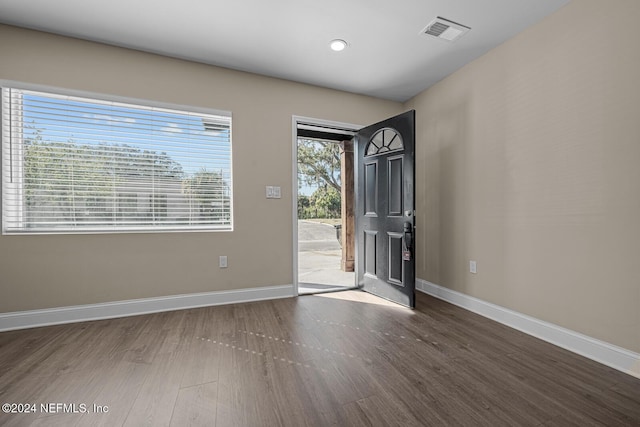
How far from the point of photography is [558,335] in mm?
2072

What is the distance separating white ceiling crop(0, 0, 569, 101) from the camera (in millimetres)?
2049

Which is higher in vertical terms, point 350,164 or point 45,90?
point 45,90

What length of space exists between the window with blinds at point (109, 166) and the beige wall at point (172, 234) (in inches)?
5.0

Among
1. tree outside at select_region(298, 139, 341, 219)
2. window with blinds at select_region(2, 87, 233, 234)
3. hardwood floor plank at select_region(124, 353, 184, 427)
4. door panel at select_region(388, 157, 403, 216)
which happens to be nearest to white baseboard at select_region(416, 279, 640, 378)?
door panel at select_region(388, 157, 403, 216)

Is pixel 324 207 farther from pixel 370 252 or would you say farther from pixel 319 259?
pixel 370 252

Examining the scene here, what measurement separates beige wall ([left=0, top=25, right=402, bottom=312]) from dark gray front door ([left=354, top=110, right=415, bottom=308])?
2.02 ft

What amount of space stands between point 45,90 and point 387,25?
3086 millimetres

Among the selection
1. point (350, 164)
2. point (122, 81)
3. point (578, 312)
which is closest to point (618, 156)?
point (578, 312)

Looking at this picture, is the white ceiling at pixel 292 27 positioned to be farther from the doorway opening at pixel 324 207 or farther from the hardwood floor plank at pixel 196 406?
the hardwood floor plank at pixel 196 406

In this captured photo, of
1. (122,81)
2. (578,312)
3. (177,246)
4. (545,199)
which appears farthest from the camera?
(177,246)

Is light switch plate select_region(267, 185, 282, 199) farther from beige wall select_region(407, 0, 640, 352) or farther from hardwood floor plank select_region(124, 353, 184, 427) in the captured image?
beige wall select_region(407, 0, 640, 352)

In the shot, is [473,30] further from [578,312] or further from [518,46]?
[578,312]

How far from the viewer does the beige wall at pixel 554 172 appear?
1.75 meters

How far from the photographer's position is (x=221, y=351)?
6.48 ft
